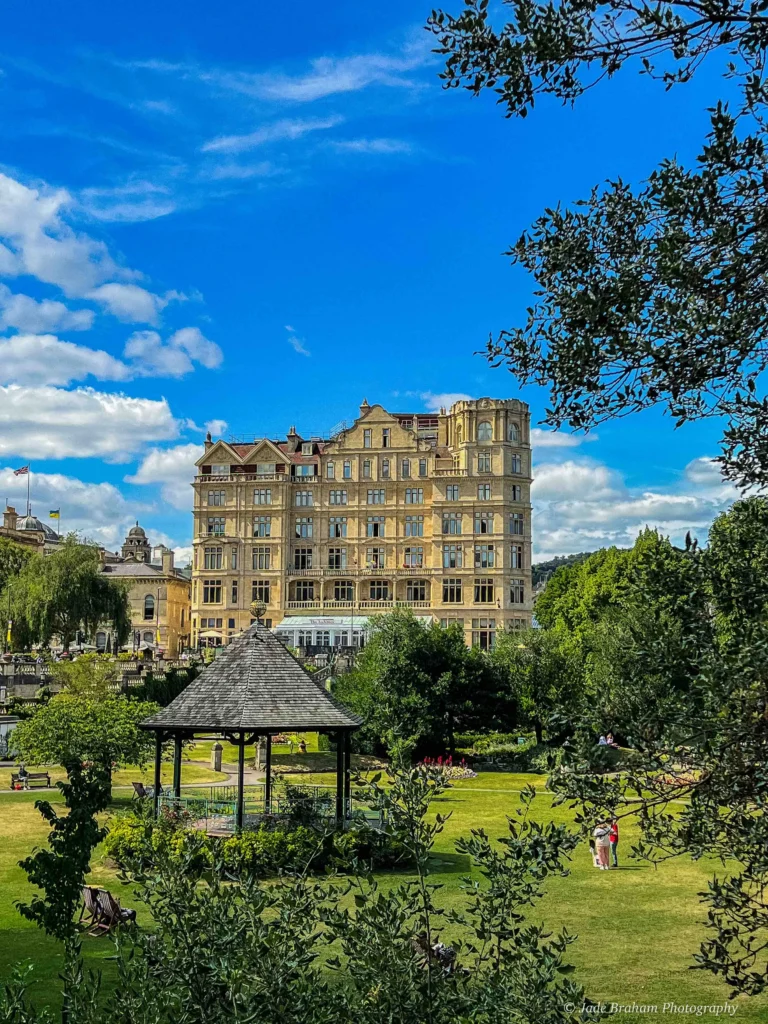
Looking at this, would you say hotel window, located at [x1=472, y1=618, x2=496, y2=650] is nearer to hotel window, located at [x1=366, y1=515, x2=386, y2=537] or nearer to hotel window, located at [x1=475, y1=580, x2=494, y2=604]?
hotel window, located at [x1=475, y1=580, x2=494, y2=604]

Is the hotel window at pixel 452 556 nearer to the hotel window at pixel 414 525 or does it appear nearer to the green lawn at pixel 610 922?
the hotel window at pixel 414 525

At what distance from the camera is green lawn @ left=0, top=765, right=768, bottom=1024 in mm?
13500

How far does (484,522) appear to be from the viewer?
→ 78375 mm

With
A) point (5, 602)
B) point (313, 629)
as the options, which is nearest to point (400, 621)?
point (5, 602)

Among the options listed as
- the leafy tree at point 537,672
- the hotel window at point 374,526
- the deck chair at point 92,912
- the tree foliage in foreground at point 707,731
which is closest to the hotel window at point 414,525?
the hotel window at point 374,526

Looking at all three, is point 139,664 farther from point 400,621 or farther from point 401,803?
point 401,803

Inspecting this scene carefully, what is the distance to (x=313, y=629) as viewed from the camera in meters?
76.6

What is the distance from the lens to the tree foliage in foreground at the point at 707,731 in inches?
256

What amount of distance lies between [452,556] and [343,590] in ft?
32.2

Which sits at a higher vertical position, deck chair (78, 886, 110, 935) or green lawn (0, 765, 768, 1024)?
deck chair (78, 886, 110, 935)

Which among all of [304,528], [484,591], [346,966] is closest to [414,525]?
[484,591]

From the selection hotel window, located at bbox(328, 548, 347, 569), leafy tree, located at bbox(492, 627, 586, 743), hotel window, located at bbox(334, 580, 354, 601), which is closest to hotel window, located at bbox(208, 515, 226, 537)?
hotel window, located at bbox(328, 548, 347, 569)

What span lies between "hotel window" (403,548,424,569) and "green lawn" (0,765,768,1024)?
174 feet

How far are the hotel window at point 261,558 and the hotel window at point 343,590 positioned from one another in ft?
20.3
